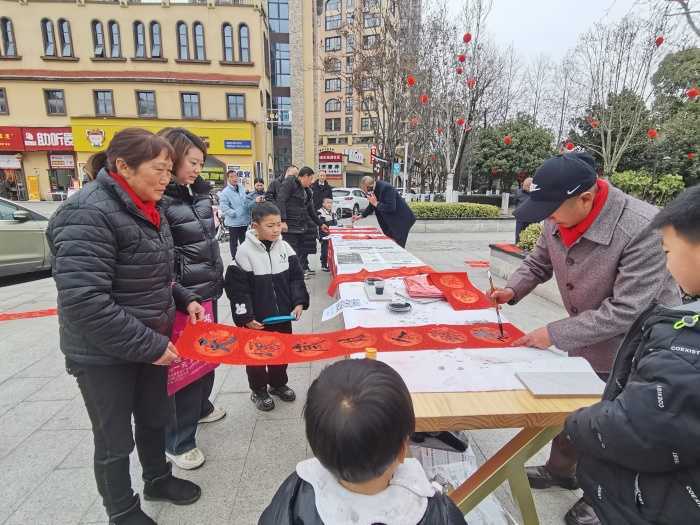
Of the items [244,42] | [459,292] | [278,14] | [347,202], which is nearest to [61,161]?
[244,42]

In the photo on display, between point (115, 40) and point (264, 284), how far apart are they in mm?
27003

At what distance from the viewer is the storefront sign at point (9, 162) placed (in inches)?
848

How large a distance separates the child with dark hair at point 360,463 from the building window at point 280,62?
39.4 meters

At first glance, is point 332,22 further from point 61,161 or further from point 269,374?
point 269,374

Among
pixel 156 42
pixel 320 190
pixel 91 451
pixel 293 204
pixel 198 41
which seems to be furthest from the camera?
pixel 198 41

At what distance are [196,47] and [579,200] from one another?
26587 mm

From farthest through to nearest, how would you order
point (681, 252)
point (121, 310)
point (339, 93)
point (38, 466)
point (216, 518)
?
point (339, 93) < point (38, 466) < point (216, 518) < point (121, 310) < point (681, 252)

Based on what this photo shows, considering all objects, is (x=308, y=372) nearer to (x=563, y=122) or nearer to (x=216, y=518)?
(x=216, y=518)

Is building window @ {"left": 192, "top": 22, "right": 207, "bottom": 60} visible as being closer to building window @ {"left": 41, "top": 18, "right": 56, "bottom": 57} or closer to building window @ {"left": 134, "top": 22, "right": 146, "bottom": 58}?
building window @ {"left": 134, "top": 22, "right": 146, "bottom": 58}

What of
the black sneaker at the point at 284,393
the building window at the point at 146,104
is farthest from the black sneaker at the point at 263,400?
the building window at the point at 146,104

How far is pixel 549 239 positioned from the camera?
6.09 ft

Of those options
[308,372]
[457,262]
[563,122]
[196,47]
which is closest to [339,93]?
[196,47]

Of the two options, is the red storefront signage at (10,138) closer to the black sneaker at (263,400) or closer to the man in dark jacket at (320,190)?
the man in dark jacket at (320,190)

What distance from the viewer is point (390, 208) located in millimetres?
5285
